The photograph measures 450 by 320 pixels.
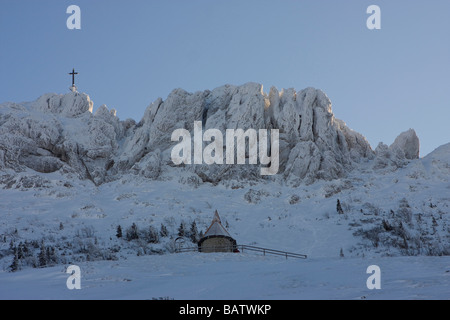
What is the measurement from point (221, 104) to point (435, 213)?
3337 cm

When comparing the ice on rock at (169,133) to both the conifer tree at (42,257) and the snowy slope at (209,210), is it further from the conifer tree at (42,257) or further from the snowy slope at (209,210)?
the conifer tree at (42,257)

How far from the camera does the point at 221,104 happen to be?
2675 inches

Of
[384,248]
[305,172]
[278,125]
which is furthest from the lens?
[278,125]
